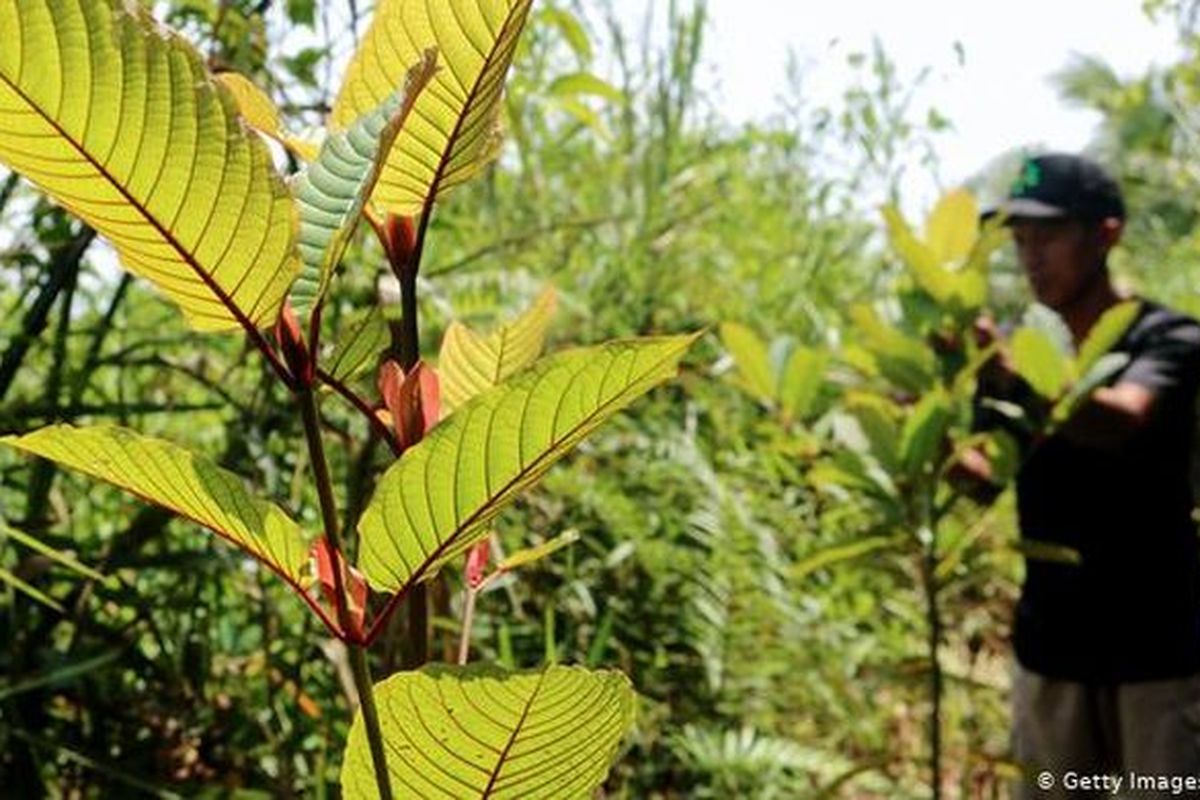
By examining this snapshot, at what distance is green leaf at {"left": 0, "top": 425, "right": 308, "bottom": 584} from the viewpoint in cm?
34

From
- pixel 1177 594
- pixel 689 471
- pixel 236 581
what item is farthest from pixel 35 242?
pixel 1177 594

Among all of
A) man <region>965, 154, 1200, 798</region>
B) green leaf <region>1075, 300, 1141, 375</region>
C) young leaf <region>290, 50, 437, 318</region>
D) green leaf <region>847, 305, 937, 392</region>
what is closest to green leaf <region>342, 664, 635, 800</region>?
young leaf <region>290, 50, 437, 318</region>

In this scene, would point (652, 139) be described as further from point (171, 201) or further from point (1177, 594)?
point (171, 201)

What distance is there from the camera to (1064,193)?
2357 mm

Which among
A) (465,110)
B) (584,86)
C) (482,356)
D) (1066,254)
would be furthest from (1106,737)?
(465,110)

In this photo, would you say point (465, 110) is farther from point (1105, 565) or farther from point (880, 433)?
point (1105, 565)

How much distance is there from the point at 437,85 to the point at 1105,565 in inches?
80.6

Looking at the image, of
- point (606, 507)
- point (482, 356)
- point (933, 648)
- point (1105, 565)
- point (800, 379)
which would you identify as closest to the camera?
point (482, 356)

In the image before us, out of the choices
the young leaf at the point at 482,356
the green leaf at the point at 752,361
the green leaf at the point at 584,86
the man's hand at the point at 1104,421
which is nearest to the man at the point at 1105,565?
the man's hand at the point at 1104,421

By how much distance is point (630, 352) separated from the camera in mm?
329

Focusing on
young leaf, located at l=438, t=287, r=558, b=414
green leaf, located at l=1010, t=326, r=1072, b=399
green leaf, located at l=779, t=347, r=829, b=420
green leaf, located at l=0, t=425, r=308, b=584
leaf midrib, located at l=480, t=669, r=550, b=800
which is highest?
green leaf, located at l=1010, t=326, r=1072, b=399

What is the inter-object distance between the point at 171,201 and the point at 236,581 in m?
0.94

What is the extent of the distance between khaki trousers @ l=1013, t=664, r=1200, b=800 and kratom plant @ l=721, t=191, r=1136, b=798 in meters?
0.99

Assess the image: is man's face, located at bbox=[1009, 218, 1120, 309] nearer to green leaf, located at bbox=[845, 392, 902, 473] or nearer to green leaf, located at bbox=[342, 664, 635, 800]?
green leaf, located at bbox=[845, 392, 902, 473]
